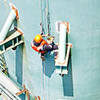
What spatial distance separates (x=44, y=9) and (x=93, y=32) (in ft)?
6.20

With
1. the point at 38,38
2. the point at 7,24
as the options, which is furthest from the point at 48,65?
the point at 7,24

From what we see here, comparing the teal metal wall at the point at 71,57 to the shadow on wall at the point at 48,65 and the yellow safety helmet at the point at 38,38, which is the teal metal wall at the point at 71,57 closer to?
the shadow on wall at the point at 48,65

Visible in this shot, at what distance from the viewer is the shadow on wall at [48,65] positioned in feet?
28.0

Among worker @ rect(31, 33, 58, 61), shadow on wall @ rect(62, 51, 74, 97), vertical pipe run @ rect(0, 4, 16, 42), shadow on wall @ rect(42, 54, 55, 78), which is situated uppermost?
vertical pipe run @ rect(0, 4, 16, 42)

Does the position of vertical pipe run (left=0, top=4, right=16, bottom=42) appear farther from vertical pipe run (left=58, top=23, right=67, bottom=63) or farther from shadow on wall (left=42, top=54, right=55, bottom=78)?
vertical pipe run (left=58, top=23, right=67, bottom=63)

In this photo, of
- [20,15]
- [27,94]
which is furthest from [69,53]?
[27,94]

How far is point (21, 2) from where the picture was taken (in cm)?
799

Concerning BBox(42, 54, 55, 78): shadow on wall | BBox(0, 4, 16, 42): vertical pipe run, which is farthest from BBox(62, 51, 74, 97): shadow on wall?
BBox(0, 4, 16, 42): vertical pipe run

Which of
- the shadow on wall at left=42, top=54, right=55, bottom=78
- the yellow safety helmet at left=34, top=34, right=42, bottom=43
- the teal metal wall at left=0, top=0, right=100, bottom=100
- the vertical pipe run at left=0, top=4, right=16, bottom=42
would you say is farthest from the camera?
the shadow on wall at left=42, top=54, right=55, bottom=78

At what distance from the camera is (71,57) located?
8.33m

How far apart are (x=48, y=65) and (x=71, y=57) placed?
100cm

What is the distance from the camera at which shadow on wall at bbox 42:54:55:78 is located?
8547 mm

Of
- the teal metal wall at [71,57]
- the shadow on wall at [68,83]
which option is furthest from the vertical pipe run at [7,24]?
the shadow on wall at [68,83]

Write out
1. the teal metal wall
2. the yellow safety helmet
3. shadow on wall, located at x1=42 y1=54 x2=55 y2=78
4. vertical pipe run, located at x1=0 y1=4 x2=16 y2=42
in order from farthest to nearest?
shadow on wall, located at x1=42 y1=54 x2=55 y2=78 → vertical pipe run, located at x1=0 y1=4 x2=16 y2=42 → the yellow safety helmet → the teal metal wall
